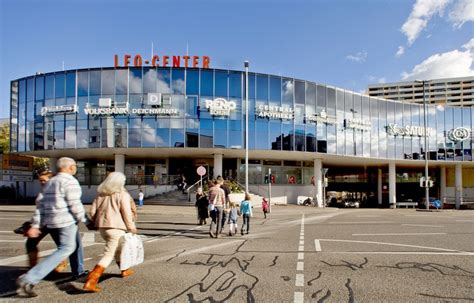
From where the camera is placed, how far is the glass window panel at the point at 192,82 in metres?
31.3

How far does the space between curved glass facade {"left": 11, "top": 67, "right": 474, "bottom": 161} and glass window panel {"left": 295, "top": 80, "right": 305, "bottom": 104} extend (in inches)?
3.7

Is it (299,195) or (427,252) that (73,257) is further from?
(299,195)

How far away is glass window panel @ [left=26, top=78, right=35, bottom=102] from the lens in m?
33.2

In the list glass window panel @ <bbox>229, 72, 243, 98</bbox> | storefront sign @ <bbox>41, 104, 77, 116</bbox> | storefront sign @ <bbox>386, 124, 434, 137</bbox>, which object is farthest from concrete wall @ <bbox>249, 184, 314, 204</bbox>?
storefront sign @ <bbox>41, 104, 77, 116</bbox>

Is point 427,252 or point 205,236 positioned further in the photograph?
point 205,236

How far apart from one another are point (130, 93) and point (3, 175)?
1259 centimetres

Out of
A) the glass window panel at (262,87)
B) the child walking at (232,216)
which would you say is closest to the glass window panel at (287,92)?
the glass window panel at (262,87)

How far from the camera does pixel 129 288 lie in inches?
211

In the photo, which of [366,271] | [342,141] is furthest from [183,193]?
[366,271]

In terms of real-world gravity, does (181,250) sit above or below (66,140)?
below

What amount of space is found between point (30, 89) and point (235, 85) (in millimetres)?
18244

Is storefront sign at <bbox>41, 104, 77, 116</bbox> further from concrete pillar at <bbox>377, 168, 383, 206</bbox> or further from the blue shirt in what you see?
concrete pillar at <bbox>377, 168, 383, 206</bbox>

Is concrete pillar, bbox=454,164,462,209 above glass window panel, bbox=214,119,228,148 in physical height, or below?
below

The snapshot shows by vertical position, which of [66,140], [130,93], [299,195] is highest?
[130,93]
